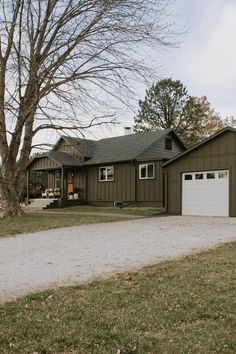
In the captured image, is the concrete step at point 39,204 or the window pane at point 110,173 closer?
the window pane at point 110,173

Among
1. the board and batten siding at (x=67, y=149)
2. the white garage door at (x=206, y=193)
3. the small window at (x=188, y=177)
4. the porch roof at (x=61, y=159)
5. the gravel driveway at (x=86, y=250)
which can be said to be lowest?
the gravel driveway at (x=86, y=250)

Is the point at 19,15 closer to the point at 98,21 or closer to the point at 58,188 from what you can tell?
the point at 98,21

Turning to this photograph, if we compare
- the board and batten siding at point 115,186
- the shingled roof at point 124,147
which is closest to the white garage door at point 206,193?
the board and batten siding at point 115,186

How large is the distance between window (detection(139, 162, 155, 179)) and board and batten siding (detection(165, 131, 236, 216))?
3010mm

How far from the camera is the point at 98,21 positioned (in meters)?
16.1

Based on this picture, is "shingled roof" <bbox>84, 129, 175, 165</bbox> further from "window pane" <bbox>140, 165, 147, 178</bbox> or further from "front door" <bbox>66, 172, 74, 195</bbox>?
"front door" <bbox>66, 172, 74, 195</bbox>

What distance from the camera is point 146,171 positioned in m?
23.7

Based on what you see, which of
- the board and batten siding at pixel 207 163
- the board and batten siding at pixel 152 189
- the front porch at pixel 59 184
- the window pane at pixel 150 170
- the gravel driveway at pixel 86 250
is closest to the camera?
the gravel driveway at pixel 86 250

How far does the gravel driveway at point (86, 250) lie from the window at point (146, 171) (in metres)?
10.0

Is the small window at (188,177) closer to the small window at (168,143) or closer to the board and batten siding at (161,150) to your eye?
the board and batten siding at (161,150)

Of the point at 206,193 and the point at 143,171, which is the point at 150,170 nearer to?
the point at 143,171

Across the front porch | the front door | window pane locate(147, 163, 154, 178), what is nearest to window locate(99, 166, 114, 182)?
the front porch

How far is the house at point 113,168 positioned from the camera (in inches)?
927

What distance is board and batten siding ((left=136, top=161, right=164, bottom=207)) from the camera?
22.8 metres
